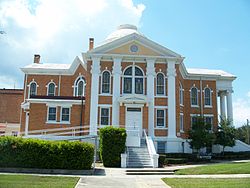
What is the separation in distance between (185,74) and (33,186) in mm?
25870

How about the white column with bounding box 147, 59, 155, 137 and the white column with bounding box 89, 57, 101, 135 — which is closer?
the white column with bounding box 89, 57, 101, 135

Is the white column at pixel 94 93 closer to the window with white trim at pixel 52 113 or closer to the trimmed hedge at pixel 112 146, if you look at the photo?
the window with white trim at pixel 52 113

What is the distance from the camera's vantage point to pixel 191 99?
115 ft

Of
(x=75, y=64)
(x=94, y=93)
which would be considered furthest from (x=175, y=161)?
(x=75, y=64)

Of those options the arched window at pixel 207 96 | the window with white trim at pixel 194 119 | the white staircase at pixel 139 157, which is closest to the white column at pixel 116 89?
the white staircase at pixel 139 157

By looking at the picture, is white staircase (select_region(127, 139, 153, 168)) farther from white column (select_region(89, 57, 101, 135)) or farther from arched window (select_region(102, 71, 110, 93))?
arched window (select_region(102, 71, 110, 93))

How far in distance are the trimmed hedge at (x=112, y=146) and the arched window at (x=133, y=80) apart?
7.30 metres

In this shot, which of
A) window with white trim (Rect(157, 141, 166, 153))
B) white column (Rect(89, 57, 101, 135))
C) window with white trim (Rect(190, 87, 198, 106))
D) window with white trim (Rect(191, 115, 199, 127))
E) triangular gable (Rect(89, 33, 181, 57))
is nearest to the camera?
white column (Rect(89, 57, 101, 135))

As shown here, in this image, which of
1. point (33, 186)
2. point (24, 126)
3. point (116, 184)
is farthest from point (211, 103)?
point (33, 186)

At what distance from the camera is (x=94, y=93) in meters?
28.6

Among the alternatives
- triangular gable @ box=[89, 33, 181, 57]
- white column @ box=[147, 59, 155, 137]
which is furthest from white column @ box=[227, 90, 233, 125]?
white column @ box=[147, 59, 155, 137]

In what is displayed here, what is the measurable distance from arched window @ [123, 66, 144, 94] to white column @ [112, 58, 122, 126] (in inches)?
25.5

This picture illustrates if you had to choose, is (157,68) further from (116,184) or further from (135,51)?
(116,184)

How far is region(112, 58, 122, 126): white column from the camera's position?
1115 inches
